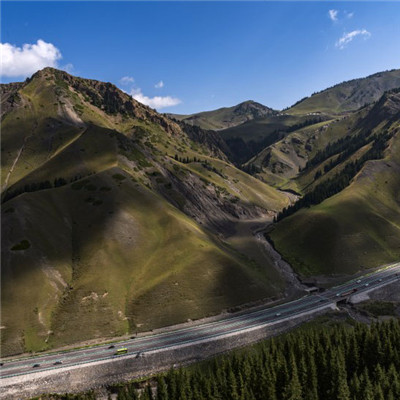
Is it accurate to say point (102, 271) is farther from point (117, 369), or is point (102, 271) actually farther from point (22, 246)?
point (117, 369)

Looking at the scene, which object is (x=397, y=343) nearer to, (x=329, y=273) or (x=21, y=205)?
(x=329, y=273)

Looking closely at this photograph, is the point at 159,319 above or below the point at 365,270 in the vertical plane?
above

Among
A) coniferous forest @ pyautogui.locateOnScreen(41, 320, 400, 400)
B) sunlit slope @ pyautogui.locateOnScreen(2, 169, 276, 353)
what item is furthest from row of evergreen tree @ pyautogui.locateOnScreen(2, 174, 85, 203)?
coniferous forest @ pyautogui.locateOnScreen(41, 320, 400, 400)

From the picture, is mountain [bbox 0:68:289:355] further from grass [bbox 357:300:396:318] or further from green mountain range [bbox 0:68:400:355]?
grass [bbox 357:300:396:318]

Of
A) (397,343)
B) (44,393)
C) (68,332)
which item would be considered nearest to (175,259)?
(68,332)

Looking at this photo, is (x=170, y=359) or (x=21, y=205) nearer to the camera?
(x=170, y=359)

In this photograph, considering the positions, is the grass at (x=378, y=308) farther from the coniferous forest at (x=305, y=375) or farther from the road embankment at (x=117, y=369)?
the road embankment at (x=117, y=369)

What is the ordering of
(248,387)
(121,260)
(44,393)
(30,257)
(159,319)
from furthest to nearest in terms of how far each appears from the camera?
(121,260) < (30,257) < (159,319) < (44,393) < (248,387)
